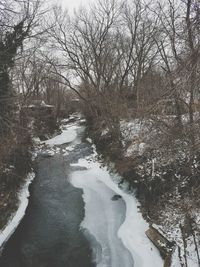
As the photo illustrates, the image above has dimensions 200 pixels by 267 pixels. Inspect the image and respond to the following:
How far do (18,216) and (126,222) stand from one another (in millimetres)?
3860

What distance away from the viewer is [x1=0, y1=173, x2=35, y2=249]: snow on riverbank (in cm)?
964

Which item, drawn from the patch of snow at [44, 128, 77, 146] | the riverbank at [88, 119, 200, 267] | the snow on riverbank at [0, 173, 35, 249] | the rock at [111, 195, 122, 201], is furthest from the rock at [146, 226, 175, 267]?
the patch of snow at [44, 128, 77, 146]

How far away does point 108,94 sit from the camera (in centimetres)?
1852

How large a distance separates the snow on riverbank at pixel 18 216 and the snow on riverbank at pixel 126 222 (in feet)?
7.33

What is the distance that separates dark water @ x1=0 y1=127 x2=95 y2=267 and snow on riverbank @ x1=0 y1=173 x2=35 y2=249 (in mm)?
174

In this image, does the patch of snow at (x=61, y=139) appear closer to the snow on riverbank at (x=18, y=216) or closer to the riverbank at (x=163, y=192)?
the riverbank at (x=163, y=192)

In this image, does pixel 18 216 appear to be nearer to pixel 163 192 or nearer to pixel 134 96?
pixel 163 192

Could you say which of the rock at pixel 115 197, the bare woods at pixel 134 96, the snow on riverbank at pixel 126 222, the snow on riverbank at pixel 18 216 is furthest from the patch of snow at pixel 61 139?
the rock at pixel 115 197

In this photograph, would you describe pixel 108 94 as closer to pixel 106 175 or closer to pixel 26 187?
pixel 106 175

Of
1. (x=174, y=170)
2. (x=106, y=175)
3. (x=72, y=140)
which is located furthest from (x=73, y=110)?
(x=174, y=170)

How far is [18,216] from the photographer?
10992mm

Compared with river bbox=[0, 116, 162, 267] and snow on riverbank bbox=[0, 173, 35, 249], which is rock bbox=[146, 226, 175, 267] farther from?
snow on riverbank bbox=[0, 173, 35, 249]

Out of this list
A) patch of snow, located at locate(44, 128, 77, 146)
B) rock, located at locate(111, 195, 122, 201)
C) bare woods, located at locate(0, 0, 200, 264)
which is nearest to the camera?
bare woods, located at locate(0, 0, 200, 264)

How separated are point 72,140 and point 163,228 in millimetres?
16391
